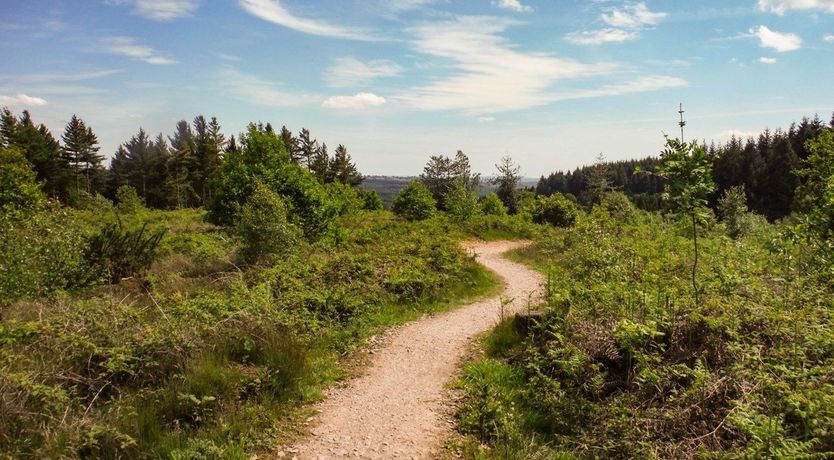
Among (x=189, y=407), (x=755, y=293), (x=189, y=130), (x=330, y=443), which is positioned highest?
(x=189, y=130)

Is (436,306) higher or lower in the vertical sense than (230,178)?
lower

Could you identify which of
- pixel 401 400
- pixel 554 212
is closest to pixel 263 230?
pixel 401 400

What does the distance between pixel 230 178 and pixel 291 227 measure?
3315mm

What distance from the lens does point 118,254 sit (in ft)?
36.4

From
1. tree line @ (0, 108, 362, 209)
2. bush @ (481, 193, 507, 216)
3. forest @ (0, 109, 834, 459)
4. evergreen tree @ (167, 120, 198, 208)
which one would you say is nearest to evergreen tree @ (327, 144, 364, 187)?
tree line @ (0, 108, 362, 209)

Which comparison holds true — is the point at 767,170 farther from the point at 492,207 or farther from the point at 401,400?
the point at 401,400

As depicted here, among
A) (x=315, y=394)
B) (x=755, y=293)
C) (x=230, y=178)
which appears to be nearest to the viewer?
(x=315, y=394)

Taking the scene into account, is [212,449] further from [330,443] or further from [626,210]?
[626,210]

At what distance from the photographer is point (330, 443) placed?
4.71 metres

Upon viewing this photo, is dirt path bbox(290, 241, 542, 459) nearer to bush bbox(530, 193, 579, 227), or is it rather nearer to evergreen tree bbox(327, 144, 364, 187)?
bush bbox(530, 193, 579, 227)

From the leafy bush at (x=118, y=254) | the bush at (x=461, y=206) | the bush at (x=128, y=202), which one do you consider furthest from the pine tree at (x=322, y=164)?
the leafy bush at (x=118, y=254)

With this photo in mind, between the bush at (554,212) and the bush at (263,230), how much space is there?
1682 cm

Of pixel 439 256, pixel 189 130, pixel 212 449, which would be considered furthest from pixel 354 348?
pixel 189 130

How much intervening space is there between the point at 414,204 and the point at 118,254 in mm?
20705
